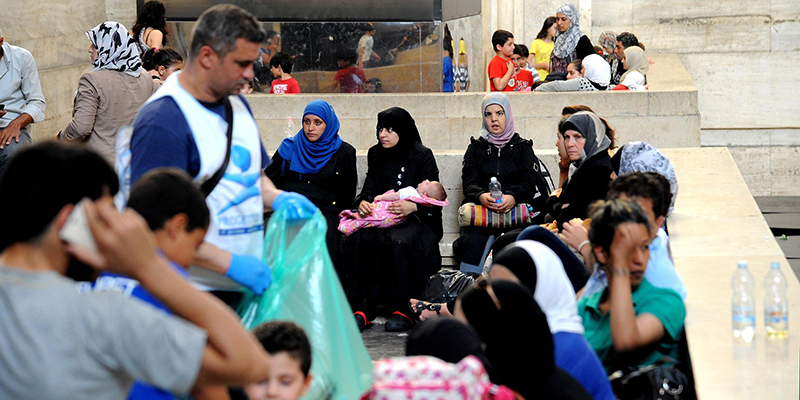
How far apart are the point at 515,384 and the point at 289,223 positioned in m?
1.06

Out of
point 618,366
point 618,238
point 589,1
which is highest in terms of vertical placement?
point 589,1

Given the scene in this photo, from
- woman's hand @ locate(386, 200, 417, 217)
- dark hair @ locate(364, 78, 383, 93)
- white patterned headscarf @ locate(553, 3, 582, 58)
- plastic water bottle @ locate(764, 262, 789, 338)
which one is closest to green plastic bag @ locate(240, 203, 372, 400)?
plastic water bottle @ locate(764, 262, 789, 338)

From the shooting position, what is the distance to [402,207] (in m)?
6.80

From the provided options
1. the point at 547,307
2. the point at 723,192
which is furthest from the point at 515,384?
the point at 723,192

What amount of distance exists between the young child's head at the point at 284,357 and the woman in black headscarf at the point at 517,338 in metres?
0.50

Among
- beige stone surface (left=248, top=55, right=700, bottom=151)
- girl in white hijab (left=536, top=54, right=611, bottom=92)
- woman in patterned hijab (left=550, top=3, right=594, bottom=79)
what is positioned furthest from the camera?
woman in patterned hijab (left=550, top=3, right=594, bottom=79)

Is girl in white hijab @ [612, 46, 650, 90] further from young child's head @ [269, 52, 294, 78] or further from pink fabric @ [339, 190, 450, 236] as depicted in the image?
pink fabric @ [339, 190, 450, 236]

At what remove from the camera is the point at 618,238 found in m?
3.43

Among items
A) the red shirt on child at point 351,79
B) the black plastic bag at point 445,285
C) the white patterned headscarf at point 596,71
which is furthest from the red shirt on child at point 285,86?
the black plastic bag at point 445,285

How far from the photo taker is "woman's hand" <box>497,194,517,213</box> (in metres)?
6.93

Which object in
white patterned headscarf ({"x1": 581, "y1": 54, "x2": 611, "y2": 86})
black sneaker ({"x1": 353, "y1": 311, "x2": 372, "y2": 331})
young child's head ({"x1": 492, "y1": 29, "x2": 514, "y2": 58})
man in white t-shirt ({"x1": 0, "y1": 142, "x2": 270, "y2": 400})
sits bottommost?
black sneaker ({"x1": 353, "y1": 311, "x2": 372, "y2": 331})

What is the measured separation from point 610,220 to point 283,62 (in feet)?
26.0

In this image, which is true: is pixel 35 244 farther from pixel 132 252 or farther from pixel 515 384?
pixel 515 384

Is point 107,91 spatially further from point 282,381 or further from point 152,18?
point 282,381
